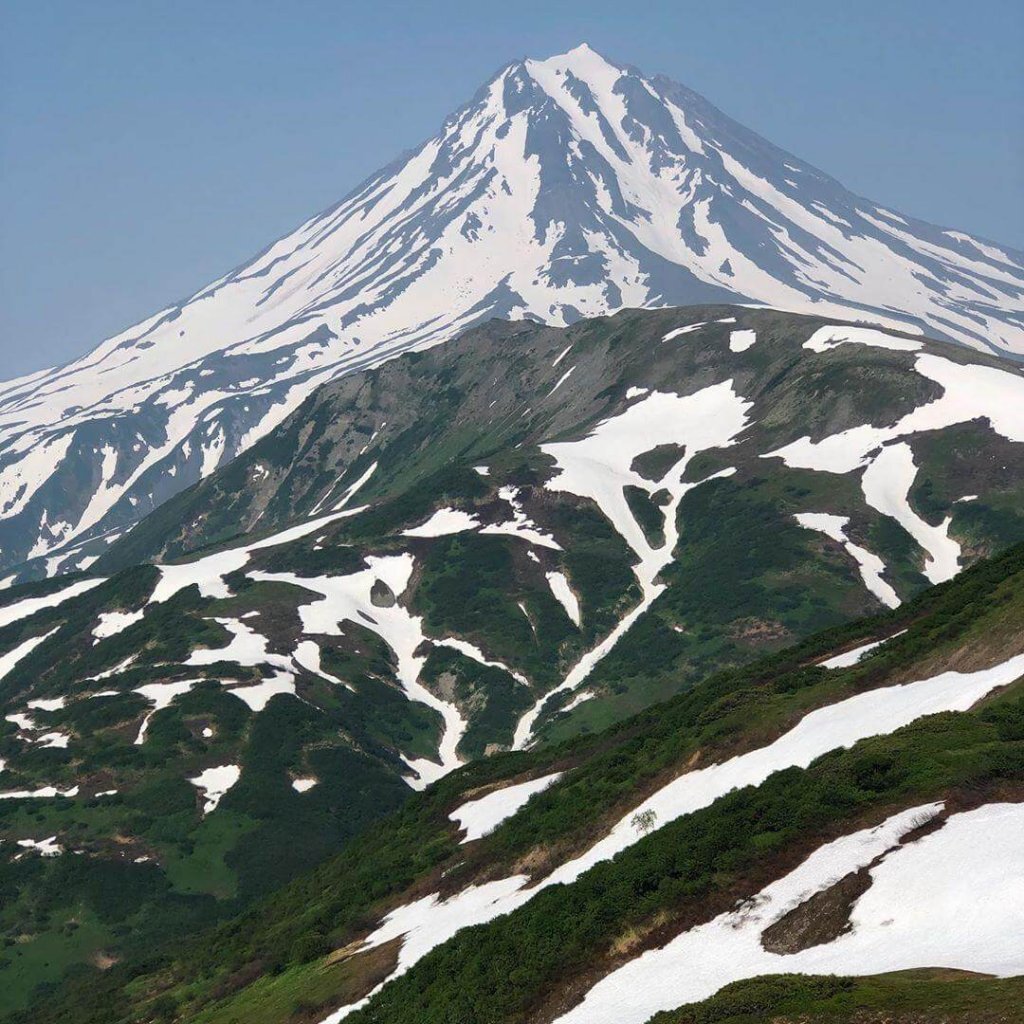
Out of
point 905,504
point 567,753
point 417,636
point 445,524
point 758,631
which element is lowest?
point 758,631

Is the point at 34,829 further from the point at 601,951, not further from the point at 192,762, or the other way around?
the point at 601,951

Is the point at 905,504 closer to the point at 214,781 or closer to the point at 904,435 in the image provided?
the point at 904,435

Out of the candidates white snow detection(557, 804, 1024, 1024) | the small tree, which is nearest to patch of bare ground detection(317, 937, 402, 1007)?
the small tree

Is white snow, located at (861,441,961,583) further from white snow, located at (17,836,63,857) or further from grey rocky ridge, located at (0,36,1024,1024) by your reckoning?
white snow, located at (17,836,63,857)

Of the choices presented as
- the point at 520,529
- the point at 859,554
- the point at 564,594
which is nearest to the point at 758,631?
the point at 859,554

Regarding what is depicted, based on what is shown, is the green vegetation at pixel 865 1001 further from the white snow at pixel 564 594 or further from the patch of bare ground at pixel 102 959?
the white snow at pixel 564 594

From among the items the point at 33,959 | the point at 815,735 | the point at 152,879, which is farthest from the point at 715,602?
the point at 815,735
